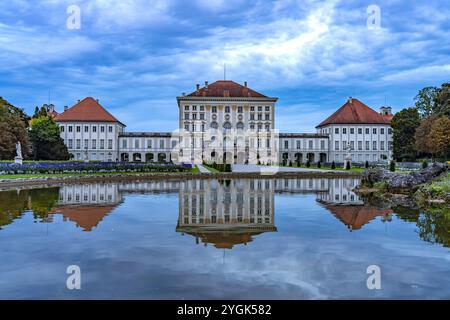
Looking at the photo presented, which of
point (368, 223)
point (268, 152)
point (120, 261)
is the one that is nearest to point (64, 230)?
point (120, 261)

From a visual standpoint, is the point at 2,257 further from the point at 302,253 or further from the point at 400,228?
the point at 400,228

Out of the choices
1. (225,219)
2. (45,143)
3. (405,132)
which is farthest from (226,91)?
(225,219)

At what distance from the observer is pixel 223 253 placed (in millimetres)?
6117

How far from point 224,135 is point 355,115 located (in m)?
20.2

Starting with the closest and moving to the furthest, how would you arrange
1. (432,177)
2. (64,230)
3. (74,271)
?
(74,271) → (64,230) → (432,177)

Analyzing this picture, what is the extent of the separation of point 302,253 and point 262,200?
7.24m

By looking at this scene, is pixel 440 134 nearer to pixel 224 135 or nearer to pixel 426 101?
pixel 426 101

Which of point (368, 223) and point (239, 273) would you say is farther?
point (368, 223)

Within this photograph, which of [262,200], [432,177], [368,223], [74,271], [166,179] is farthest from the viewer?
[166,179]

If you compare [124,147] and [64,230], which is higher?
[124,147]

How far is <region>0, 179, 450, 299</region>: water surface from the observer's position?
4.59 m

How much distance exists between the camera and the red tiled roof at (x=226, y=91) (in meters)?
63.9

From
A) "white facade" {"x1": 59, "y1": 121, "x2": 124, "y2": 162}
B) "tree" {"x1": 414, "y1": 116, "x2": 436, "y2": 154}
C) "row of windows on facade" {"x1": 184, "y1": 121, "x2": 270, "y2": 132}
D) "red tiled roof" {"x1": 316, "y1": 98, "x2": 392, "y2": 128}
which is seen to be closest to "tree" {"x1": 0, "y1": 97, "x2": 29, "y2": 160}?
"white facade" {"x1": 59, "y1": 121, "x2": 124, "y2": 162}

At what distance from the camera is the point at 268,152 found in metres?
63.8
